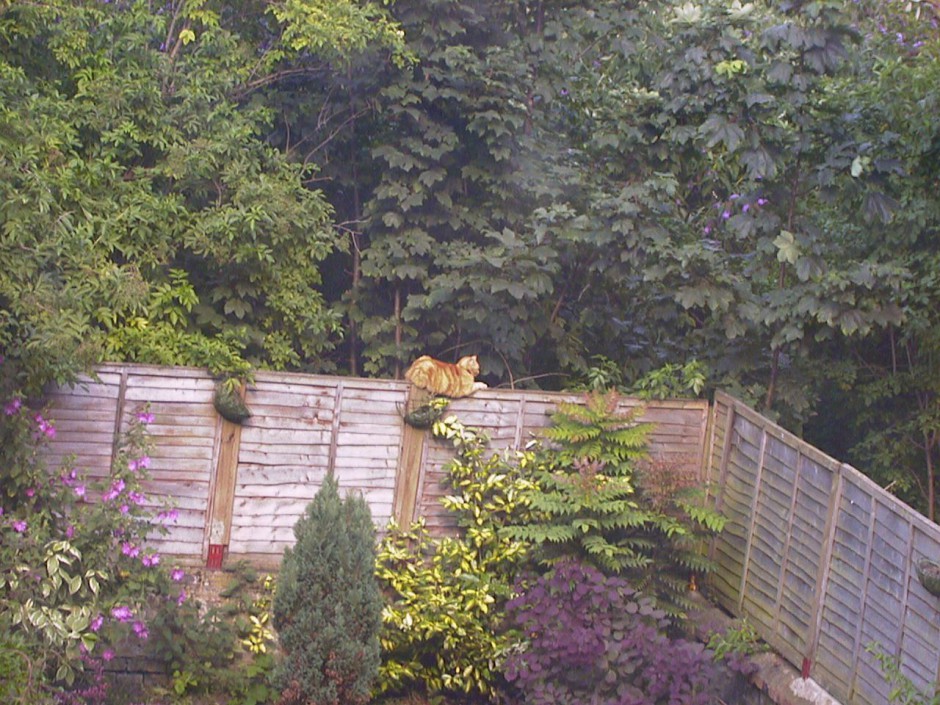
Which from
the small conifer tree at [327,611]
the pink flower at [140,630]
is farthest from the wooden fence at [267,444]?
the small conifer tree at [327,611]

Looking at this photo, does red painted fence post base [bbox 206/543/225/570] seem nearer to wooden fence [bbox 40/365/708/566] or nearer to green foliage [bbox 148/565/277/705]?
wooden fence [bbox 40/365/708/566]

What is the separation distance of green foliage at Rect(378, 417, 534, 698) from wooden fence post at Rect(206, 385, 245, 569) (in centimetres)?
103

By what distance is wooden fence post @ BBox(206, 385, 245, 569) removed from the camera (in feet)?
22.6

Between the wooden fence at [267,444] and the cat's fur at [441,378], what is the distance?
0.08m

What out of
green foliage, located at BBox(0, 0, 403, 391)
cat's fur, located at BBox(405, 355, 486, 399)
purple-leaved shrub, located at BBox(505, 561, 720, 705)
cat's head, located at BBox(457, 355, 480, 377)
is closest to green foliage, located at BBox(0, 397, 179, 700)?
green foliage, located at BBox(0, 0, 403, 391)

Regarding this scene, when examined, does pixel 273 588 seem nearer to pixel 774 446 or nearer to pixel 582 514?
pixel 582 514

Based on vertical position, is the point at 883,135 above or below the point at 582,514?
above

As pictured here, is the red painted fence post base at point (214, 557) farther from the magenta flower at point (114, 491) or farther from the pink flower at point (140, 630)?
the magenta flower at point (114, 491)

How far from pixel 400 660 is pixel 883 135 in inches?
185

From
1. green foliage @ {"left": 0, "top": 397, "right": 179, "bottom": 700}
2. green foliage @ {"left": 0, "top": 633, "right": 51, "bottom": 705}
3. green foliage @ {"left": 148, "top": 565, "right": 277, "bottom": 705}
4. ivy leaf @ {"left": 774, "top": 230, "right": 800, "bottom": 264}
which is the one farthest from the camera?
ivy leaf @ {"left": 774, "top": 230, "right": 800, "bottom": 264}

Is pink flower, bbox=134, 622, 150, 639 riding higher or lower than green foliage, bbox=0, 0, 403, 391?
lower

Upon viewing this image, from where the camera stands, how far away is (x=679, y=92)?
7637 mm

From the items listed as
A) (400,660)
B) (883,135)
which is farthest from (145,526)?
(883,135)

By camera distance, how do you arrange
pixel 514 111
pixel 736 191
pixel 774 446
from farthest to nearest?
pixel 736 191
pixel 514 111
pixel 774 446
